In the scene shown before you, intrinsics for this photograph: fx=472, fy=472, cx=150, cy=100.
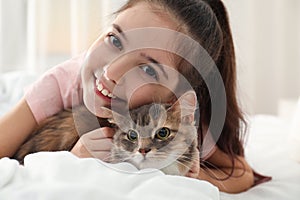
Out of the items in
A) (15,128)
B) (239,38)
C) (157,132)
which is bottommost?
(239,38)

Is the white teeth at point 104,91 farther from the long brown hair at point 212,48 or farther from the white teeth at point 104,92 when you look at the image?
the long brown hair at point 212,48

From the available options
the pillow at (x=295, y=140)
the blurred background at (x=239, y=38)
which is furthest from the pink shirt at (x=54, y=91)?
the blurred background at (x=239, y=38)

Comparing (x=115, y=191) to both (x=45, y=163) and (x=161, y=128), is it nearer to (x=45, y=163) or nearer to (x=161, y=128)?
(x=45, y=163)

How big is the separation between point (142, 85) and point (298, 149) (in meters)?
0.58

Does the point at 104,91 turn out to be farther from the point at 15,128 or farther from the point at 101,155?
the point at 15,128

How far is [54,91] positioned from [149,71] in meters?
0.36

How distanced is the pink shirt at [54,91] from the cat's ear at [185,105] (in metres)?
0.31

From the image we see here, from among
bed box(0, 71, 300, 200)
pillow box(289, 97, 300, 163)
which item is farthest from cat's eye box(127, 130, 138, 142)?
pillow box(289, 97, 300, 163)

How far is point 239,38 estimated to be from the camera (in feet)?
7.87

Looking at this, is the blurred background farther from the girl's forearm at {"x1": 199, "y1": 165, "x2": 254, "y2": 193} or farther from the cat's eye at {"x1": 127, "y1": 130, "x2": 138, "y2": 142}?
the cat's eye at {"x1": 127, "y1": 130, "x2": 138, "y2": 142}

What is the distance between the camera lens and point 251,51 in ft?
8.36

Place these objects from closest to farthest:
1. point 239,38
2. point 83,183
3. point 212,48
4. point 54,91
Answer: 1. point 83,183
2. point 212,48
3. point 54,91
4. point 239,38

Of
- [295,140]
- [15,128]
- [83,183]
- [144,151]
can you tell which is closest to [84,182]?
[83,183]

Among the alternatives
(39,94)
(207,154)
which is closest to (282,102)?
(207,154)
